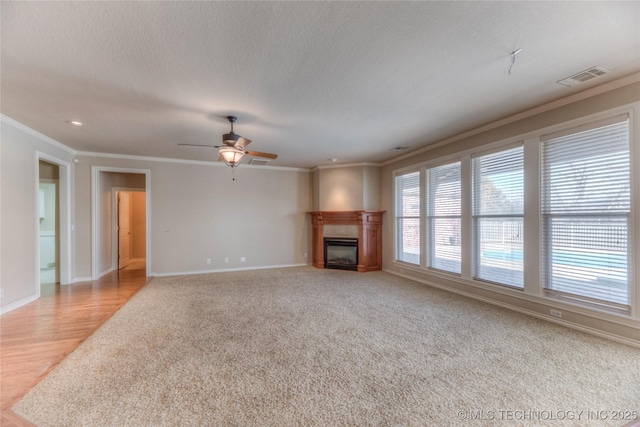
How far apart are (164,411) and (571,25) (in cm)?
397

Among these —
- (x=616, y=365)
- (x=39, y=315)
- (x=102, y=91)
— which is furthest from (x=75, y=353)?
(x=616, y=365)

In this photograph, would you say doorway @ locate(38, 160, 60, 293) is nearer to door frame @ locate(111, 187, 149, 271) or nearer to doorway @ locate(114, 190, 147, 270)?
door frame @ locate(111, 187, 149, 271)

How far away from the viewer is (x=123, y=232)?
24.8 ft

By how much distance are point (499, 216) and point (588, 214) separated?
3.38ft

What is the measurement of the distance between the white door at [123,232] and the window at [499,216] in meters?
8.31

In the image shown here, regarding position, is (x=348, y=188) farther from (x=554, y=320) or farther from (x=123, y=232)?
(x=123, y=232)

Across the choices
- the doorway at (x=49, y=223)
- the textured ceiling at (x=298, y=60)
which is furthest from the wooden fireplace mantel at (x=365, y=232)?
the doorway at (x=49, y=223)

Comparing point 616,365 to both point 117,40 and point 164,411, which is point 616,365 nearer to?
point 164,411

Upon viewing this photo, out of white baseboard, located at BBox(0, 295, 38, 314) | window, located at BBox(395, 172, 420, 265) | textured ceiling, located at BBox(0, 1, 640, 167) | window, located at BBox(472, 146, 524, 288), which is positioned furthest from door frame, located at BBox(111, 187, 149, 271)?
window, located at BBox(472, 146, 524, 288)

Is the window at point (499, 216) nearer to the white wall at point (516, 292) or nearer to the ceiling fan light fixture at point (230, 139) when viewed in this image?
the white wall at point (516, 292)

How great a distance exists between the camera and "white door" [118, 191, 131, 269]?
7145 mm

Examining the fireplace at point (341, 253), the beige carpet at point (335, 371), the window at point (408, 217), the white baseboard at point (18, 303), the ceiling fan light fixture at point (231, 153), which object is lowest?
the beige carpet at point (335, 371)

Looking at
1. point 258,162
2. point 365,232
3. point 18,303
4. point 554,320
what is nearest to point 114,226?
point 18,303

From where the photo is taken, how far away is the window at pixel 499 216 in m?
3.76
